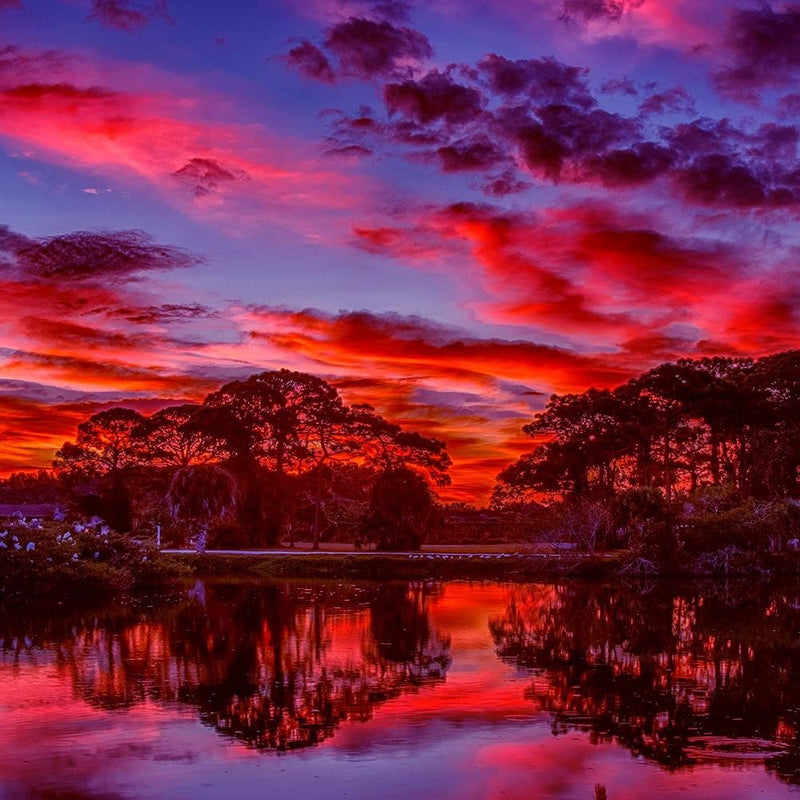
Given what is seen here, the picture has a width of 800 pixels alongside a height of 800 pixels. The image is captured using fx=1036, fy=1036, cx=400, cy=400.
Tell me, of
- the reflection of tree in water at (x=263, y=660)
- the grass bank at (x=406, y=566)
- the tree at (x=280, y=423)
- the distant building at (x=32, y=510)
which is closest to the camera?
the reflection of tree in water at (x=263, y=660)

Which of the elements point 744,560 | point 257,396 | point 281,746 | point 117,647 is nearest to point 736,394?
point 744,560

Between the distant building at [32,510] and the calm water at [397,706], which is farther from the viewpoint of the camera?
the distant building at [32,510]

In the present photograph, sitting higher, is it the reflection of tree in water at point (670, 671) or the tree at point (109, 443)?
the tree at point (109, 443)

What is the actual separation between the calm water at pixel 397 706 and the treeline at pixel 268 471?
30446 mm

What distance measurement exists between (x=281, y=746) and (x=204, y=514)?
4992 cm

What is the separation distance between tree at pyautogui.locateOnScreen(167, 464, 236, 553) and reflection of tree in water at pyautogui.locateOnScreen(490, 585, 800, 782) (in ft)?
98.8

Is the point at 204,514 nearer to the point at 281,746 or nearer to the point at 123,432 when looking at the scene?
the point at 123,432

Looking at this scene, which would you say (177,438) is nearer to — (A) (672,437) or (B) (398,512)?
(B) (398,512)

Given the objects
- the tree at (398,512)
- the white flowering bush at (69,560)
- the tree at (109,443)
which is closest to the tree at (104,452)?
the tree at (109,443)

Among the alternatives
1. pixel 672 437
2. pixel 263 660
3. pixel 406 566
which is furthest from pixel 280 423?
pixel 263 660

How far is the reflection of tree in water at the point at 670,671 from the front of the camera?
14539mm

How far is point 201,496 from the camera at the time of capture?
62.7 metres

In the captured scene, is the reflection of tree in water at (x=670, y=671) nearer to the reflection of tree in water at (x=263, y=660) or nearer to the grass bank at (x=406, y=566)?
the reflection of tree in water at (x=263, y=660)

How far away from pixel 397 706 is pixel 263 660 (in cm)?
560
